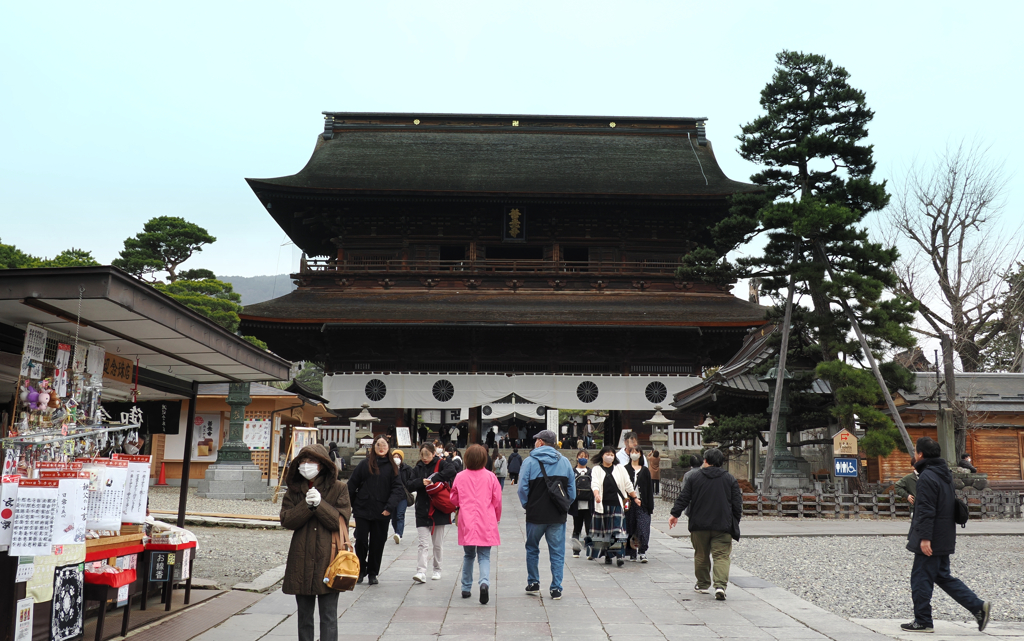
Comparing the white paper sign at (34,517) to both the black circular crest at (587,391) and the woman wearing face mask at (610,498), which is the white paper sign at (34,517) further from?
the black circular crest at (587,391)

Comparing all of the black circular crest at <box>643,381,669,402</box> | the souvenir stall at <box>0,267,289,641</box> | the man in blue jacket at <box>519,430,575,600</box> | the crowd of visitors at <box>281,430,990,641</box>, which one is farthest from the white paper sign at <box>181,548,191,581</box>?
the black circular crest at <box>643,381,669,402</box>

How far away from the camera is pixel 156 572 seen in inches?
258

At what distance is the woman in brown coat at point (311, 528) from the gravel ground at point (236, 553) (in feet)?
10.8

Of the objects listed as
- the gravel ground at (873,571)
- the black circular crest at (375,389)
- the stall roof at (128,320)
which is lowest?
the gravel ground at (873,571)

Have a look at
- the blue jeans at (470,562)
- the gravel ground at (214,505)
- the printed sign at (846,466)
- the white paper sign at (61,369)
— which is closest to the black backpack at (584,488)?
the blue jeans at (470,562)

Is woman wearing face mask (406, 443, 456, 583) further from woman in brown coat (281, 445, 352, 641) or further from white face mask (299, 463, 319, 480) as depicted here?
white face mask (299, 463, 319, 480)

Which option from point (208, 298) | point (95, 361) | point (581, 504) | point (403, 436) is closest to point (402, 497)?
point (581, 504)

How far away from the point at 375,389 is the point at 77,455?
1917 centimetres

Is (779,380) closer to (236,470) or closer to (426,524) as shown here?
(426,524)

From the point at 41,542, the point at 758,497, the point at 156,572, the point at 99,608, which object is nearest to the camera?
the point at 41,542

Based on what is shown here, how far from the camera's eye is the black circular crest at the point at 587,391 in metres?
24.7

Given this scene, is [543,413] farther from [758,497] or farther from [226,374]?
[226,374]

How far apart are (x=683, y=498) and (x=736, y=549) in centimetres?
426

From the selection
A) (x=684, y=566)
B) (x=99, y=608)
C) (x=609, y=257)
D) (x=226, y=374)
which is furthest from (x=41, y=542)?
(x=609, y=257)
